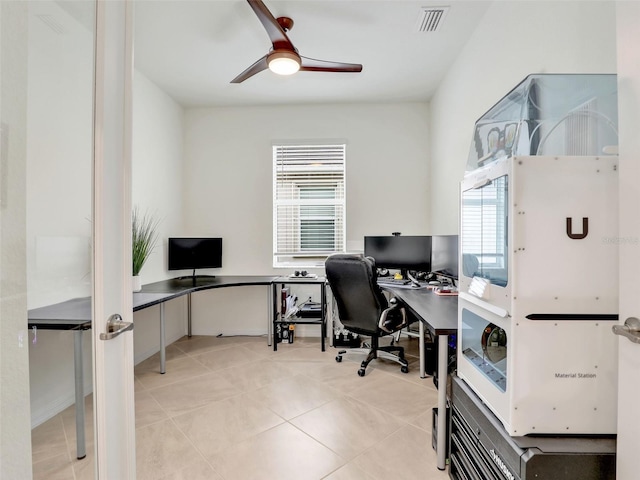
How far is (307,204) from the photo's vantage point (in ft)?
12.6

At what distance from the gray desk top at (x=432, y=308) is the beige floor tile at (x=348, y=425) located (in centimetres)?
79

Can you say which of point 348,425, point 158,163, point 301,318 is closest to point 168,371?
point 301,318

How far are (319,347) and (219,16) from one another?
3.29 meters

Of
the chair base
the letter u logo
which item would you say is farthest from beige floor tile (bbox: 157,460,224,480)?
the letter u logo

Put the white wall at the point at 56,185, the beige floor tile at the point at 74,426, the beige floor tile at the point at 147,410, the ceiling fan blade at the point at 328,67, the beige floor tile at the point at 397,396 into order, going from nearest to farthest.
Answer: the white wall at the point at 56,185 → the beige floor tile at the point at 74,426 → the beige floor tile at the point at 147,410 → the beige floor tile at the point at 397,396 → the ceiling fan blade at the point at 328,67

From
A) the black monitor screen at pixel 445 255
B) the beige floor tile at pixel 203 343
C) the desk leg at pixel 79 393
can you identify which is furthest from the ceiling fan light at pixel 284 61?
the beige floor tile at pixel 203 343

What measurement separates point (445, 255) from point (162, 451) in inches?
102

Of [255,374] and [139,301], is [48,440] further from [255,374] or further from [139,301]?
[255,374]

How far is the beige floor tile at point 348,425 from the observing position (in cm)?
176

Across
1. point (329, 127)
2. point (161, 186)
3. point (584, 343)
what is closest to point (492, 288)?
point (584, 343)

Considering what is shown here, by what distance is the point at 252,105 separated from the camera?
12.3 ft

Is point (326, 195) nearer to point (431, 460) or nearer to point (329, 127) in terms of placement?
point (329, 127)

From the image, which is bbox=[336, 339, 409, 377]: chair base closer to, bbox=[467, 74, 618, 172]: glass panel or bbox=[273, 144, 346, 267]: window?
bbox=[273, 144, 346, 267]: window

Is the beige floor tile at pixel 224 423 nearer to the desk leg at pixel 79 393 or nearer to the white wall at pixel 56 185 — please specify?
the desk leg at pixel 79 393
